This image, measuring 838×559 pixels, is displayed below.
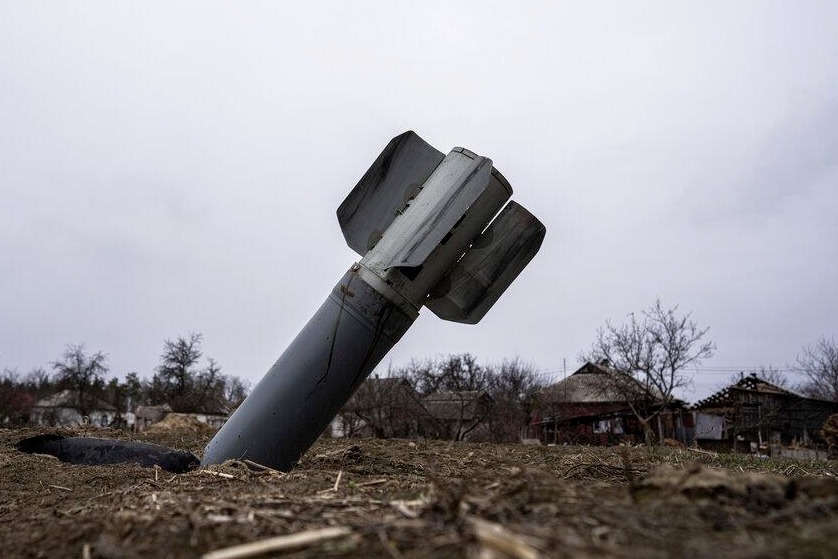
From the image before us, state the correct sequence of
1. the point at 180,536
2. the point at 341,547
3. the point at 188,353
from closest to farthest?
the point at 341,547
the point at 180,536
the point at 188,353

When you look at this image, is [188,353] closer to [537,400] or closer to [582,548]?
[537,400]

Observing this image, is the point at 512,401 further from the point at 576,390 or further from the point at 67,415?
the point at 67,415

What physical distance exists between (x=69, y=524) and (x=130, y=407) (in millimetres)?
56485

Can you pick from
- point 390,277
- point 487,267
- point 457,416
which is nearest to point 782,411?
point 457,416

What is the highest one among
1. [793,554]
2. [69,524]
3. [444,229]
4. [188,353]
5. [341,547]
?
[188,353]

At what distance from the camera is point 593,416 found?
30.7m

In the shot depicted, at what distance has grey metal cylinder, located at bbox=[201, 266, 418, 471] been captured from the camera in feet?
18.4

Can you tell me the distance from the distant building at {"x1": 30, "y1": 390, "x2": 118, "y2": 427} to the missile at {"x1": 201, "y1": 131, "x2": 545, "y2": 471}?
40692 millimetres

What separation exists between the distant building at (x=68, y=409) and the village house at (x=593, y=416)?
28.8 metres

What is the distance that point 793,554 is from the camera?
1713 millimetres

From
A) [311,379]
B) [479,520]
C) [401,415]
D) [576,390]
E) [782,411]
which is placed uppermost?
[576,390]

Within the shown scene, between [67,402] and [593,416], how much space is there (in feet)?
130

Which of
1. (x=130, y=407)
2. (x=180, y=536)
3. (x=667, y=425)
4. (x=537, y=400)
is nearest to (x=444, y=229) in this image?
(x=180, y=536)

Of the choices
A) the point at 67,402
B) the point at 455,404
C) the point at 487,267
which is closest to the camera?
the point at 487,267
